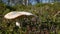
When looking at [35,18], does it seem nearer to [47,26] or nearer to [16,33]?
[47,26]

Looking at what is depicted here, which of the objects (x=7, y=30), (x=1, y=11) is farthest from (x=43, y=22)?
(x=1, y=11)

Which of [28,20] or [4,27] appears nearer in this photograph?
[4,27]

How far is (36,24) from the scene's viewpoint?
A: 4.80 m

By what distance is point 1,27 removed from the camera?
15.4 ft

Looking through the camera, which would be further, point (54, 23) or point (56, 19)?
point (56, 19)

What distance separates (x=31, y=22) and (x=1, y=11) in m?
1.93

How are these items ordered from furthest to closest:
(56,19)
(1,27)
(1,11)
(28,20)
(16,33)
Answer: (1,11)
(56,19)
(28,20)
(1,27)
(16,33)

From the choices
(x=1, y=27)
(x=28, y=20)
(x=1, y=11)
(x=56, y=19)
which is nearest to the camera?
(x=1, y=27)

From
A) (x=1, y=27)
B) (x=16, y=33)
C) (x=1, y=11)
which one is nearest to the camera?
(x=16, y=33)

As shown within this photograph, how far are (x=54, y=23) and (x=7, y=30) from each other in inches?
50.5

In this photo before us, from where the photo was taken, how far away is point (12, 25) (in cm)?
489

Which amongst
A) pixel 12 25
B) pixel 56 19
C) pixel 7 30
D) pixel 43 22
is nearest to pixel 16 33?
pixel 7 30

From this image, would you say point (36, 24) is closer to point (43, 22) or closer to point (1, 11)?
point (43, 22)

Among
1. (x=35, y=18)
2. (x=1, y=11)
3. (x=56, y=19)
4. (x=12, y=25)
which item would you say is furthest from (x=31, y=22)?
(x=1, y=11)
